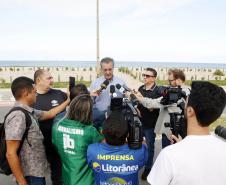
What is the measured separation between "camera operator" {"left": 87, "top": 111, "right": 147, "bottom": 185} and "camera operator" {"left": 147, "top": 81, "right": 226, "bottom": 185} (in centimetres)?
98

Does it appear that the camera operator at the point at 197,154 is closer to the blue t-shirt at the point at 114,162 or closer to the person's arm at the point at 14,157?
the blue t-shirt at the point at 114,162

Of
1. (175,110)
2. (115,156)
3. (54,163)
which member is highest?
(175,110)

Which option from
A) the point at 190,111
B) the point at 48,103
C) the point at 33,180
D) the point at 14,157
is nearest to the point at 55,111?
the point at 48,103

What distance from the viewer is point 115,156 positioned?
280 cm

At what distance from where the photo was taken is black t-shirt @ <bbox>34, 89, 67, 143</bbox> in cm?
419

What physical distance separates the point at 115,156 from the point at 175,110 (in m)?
1.09

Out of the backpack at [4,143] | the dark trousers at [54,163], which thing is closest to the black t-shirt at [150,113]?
the dark trousers at [54,163]

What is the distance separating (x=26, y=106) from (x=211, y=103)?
6.34 ft

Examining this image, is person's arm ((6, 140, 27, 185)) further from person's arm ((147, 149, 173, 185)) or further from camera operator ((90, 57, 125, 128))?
camera operator ((90, 57, 125, 128))

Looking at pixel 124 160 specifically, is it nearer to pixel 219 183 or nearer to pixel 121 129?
pixel 121 129

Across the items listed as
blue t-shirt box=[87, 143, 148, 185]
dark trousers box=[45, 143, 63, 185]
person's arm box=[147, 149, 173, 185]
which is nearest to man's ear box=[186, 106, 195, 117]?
person's arm box=[147, 149, 173, 185]

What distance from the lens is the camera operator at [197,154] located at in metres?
1.77

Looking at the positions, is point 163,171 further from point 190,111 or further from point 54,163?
point 54,163

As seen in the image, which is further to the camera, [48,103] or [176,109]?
[48,103]
